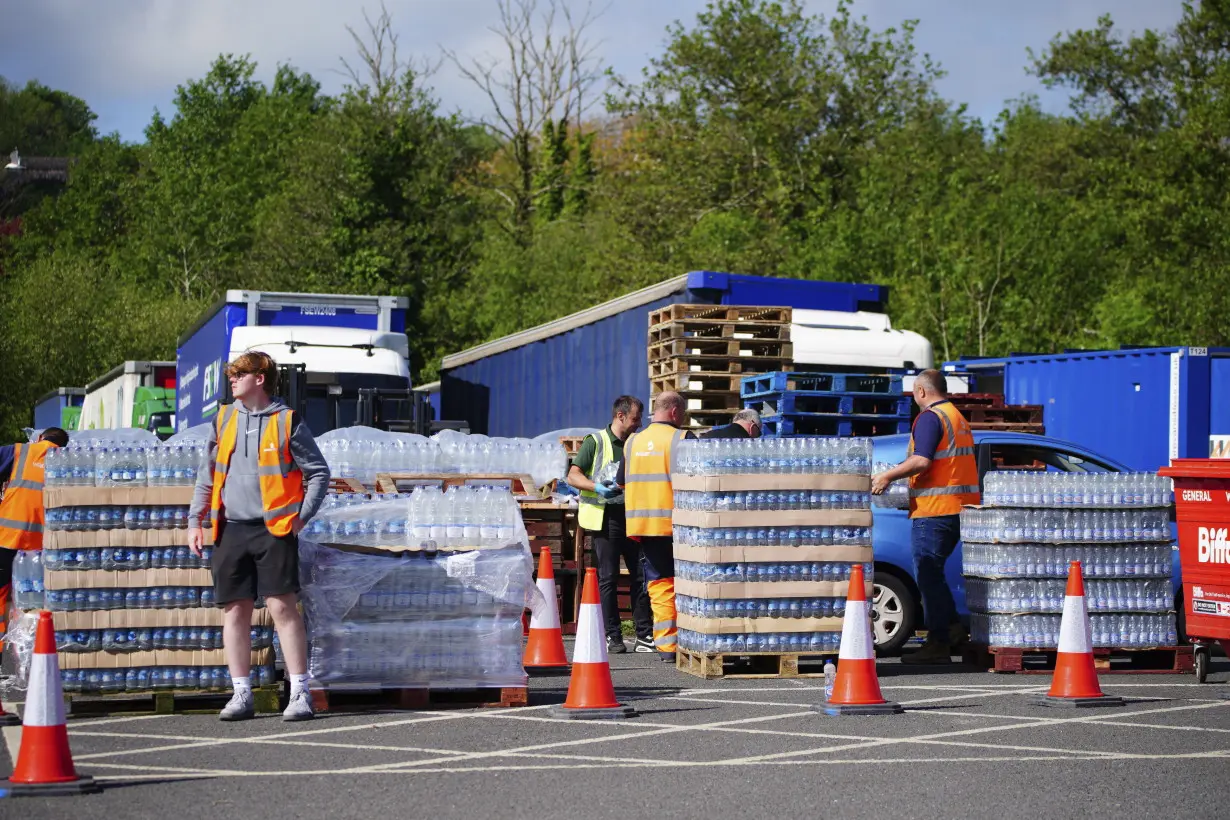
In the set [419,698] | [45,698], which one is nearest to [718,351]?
[419,698]

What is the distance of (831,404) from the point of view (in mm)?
15617

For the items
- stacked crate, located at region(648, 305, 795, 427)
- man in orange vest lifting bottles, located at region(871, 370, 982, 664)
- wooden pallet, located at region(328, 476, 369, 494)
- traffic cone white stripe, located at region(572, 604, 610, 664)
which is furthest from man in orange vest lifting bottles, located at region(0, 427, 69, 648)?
stacked crate, located at region(648, 305, 795, 427)

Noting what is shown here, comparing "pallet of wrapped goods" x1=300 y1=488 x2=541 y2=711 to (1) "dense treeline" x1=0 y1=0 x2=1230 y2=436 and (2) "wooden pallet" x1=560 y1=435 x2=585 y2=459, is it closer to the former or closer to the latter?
(2) "wooden pallet" x1=560 y1=435 x2=585 y2=459

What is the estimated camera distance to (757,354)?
17.1 meters

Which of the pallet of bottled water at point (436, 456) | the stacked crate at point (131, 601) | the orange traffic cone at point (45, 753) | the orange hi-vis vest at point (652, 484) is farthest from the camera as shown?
the pallet of bottled water at point (436, 456)

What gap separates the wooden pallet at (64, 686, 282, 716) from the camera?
8953 mm

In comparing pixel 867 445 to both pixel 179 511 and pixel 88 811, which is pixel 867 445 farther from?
pixel 88 811

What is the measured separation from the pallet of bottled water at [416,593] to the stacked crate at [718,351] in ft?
24.2

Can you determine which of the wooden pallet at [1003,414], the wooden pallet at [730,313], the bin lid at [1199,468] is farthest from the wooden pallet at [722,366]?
the bin lid at [1199,468]

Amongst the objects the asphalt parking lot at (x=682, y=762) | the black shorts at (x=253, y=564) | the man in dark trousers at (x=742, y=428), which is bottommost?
the asphalt parking lot at (x=682, y=762)

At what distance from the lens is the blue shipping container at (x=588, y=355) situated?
57.5 feet

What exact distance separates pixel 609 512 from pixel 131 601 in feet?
14.4

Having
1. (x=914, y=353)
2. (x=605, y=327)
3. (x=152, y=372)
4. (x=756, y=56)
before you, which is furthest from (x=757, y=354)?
(x=756, y=56)

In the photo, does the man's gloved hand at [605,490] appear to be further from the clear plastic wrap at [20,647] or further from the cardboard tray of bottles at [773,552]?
the clear plastic wrap at [20,647]
